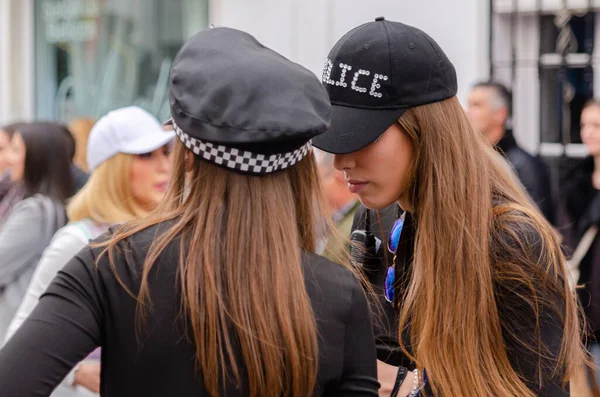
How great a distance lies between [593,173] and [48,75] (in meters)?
6.74

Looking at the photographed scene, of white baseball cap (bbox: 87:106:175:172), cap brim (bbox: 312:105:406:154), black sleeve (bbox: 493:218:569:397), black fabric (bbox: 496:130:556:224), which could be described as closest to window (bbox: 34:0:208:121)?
black fabric (bbox: 496:130:556:224)

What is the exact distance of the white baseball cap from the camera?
3680mm

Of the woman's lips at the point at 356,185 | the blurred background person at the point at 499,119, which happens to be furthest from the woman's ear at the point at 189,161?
the blurred background person at the point at 499,119

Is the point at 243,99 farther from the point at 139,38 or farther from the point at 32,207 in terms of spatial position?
the point at 139,38

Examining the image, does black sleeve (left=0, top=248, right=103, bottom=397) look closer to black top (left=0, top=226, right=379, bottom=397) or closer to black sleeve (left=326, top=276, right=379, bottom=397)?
black top (left=0, top=226, right=379, bottom=397)

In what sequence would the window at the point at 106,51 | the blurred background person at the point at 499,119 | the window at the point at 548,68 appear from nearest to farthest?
the blurred background person at the point at 499,119
the window at the point at 548,68
the window at the point at 106,51

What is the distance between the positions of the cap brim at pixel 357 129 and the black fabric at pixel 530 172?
327 centimetres

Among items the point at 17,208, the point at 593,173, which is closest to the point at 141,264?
the point at 17,208

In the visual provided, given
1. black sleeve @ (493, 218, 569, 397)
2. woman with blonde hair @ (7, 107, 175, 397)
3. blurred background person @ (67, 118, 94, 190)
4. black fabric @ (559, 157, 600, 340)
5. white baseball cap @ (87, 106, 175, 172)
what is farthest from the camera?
blurred background person @ (67, 118, 94, 190)

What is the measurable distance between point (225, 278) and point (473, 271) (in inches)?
24.3

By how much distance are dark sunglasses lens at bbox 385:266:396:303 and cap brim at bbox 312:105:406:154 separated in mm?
405

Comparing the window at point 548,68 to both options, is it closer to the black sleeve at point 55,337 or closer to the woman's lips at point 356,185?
the woman's lips at point 356,185

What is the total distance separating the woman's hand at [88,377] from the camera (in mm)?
3207

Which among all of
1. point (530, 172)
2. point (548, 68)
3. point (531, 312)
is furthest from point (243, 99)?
point (548, 68)
